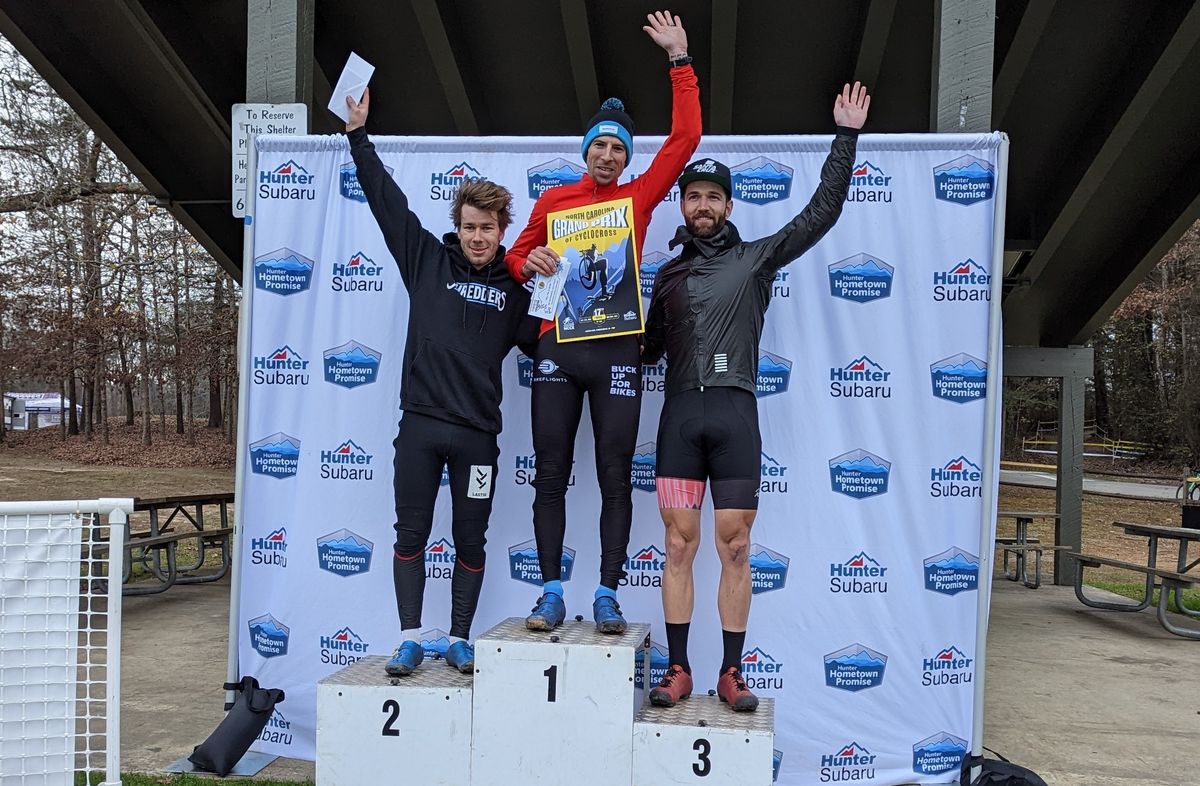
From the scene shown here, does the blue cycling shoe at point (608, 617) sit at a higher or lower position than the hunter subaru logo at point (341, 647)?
higher

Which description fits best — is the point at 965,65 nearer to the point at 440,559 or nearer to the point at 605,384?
the point at 605,384

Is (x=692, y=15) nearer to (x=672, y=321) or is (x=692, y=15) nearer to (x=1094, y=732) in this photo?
(x=672, y=321)

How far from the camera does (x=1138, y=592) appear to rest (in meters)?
8.51

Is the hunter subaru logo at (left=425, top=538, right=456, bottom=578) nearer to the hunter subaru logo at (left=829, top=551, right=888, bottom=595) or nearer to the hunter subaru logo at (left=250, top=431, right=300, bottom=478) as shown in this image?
the hunter subaru logo at (left=250, top=431, right=300, bottom=478)

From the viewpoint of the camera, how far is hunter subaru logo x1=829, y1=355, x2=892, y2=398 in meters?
3.69

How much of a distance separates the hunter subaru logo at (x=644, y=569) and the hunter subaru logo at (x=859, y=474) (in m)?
0.83

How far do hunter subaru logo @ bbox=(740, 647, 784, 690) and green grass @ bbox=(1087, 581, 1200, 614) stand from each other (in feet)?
17.6

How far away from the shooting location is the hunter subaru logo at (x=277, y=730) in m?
3.79

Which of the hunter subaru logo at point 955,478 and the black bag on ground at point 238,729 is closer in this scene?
the black bag on ground at point 238,729

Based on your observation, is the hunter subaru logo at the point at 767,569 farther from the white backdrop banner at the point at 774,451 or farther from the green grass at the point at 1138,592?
the green grass at the point at 1138,592

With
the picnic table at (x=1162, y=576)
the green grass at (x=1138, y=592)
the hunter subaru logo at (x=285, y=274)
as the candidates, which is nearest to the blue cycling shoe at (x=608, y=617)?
the hunter subaru logo at (x=285, y=274)

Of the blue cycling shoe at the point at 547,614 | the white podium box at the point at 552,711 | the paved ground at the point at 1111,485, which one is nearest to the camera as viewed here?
the white podium box at the point at 552,711

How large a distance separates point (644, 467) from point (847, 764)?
4.98 ft

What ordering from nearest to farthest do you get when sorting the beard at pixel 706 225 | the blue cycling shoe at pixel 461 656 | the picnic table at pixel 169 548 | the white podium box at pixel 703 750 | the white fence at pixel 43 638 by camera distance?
the white fence at pixel 43 638, the white podium box at pixel 703 750, the blue cycling shoe at pixel 461 656, the beard at pixel 706 225, the picnic table at pixel 169 548
